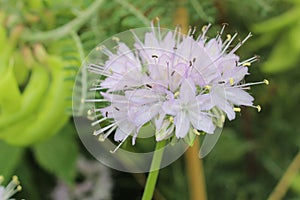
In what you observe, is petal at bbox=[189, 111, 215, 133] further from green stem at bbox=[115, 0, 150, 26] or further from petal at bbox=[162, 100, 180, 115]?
green stem at bbox=[115, 0, 150, 26]

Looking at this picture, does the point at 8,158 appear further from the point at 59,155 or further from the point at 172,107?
the point at 172,107

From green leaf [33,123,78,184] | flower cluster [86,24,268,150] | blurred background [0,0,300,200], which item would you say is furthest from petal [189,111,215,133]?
green leaf [33,123,78,184]

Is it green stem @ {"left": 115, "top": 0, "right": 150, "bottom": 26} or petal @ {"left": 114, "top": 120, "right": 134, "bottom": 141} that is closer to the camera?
petal @ {"left": 114, "top": 120, "right": 134, "bottom": 141}

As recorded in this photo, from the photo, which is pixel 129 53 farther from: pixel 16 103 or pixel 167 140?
pixel 16 103

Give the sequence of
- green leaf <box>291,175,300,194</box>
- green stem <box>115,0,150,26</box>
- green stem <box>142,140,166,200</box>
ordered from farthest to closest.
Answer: green leaf <box>291,175,300,194</box>
green stem <box>115,0,150,26</box>
green stem <box>142,140,166,200</box>

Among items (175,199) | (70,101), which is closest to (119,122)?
(70,101)

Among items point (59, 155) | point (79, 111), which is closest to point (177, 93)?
point (79, 111)

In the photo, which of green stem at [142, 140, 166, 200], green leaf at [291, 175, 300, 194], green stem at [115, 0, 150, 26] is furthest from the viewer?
green leaf at [291, 175, 300, 194]

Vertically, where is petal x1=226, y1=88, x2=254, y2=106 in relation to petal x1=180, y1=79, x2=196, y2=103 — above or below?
below
